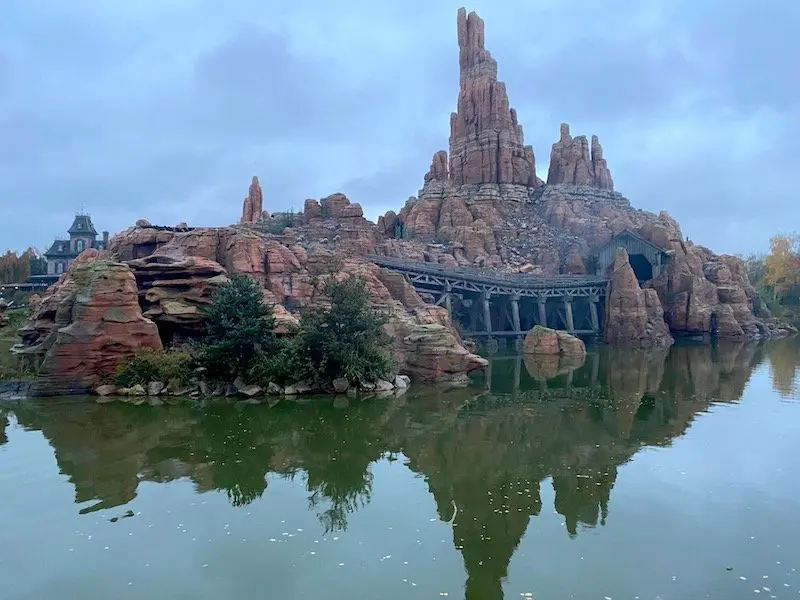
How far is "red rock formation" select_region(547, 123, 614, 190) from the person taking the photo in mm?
70625

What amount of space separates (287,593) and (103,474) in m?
7.51

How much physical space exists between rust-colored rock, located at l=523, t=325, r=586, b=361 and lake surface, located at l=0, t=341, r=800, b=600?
16.2 metres

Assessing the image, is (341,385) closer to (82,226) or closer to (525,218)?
(525,218)

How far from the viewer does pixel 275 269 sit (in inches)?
1272

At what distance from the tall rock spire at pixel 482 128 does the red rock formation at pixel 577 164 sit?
8.31ft

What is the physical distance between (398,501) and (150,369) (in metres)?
14.3

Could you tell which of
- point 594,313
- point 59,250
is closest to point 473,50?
point 594,313

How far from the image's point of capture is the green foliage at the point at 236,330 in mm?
23531

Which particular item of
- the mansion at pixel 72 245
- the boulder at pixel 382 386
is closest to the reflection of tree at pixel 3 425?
the boulder at pixel 382 386

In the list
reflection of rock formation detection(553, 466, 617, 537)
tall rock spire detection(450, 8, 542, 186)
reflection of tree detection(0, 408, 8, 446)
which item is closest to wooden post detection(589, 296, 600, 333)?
tall rock spire detection(450, 8, 542, 186)

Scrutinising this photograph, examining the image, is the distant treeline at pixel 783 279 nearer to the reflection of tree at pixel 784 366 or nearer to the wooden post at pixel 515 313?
the reflection of tree at pixel 784 366

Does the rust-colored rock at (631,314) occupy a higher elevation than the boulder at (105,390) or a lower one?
higher

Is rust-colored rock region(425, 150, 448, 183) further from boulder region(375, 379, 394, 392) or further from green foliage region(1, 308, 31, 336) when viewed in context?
boulder region(375, 379, 394, 392)

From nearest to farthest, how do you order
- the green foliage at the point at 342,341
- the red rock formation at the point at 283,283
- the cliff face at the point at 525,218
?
the green foliage at the point at 342,341
the red rock formation at the point at 283,283
the cliff face at the point at 525,218
